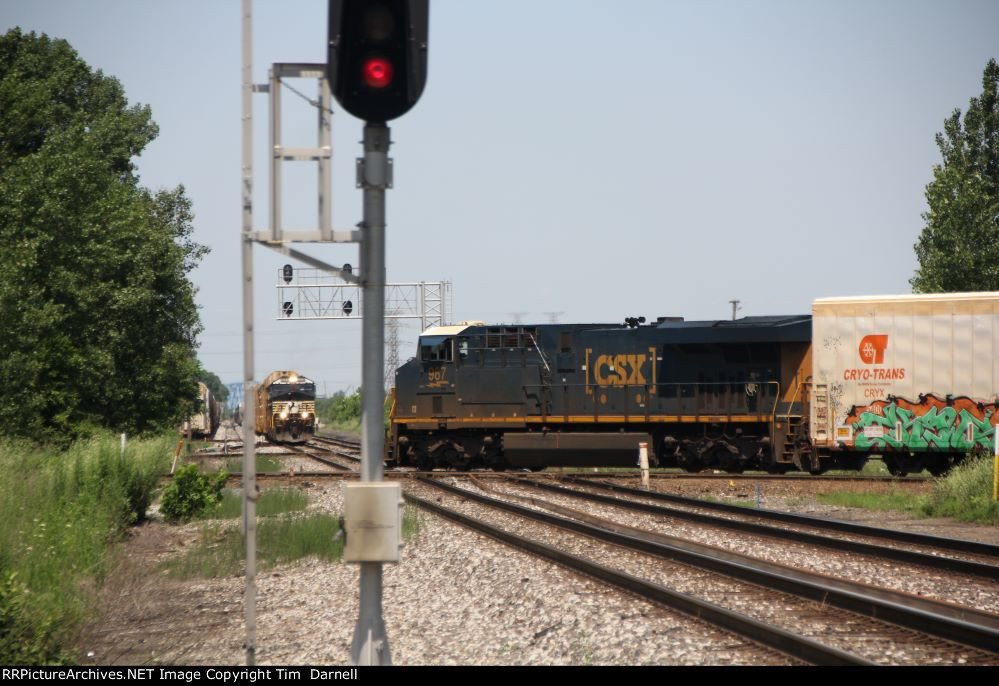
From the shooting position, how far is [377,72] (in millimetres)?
5246

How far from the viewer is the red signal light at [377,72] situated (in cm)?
524

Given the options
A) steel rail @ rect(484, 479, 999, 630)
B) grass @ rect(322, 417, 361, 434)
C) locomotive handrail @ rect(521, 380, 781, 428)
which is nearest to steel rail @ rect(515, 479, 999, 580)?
steel rail @ rect(484, 479, 999, 630)

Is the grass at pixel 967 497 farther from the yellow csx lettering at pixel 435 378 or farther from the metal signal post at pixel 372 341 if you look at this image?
the metal signal post at pixel 372 341

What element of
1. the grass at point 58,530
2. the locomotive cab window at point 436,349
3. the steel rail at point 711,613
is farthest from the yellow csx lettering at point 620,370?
the steel rail at point 711,613

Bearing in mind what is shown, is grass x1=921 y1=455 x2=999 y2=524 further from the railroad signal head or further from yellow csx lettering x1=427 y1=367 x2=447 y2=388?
the railroad signal head

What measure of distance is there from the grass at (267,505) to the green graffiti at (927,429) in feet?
39.9

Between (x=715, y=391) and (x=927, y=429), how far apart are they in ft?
16.2

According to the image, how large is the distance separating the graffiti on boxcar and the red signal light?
18.9 meters

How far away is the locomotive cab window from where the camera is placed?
87.5 feet

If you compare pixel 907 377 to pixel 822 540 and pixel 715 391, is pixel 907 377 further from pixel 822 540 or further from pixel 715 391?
pixel 822 540

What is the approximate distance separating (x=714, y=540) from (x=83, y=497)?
31.2 feet

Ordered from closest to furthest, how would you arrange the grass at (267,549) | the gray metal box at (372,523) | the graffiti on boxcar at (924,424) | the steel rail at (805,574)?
1. the gray metal box at (372,523)
2. the steel rail at (805,574)
3. the grass at (267,549)
4. the graffiti on boxcar at (924,424)

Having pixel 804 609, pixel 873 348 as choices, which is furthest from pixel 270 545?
pixel 873 348
